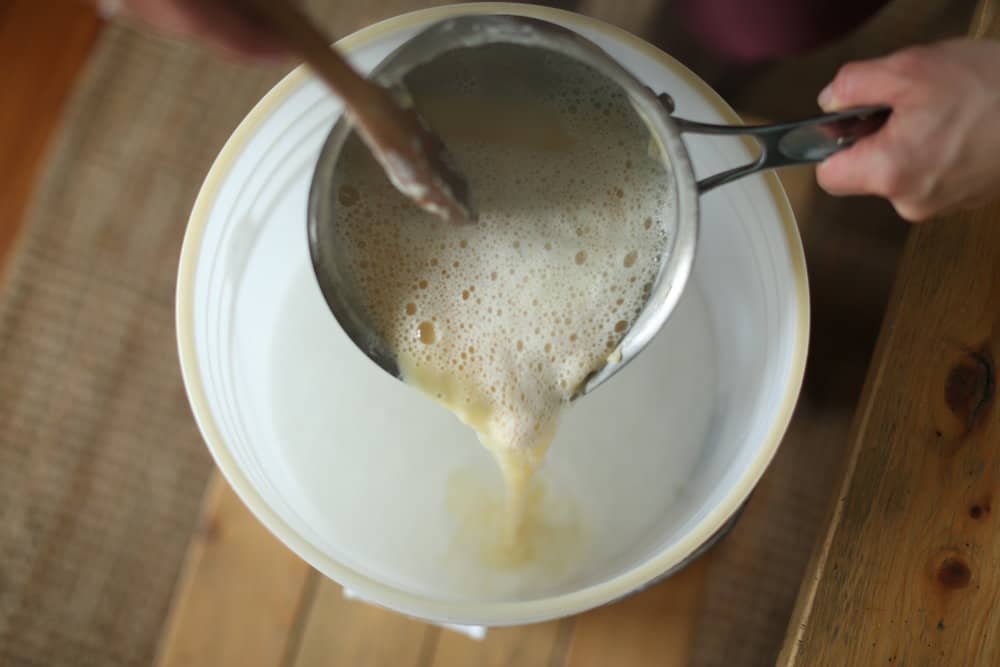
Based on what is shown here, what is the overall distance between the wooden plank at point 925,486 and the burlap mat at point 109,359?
408mm

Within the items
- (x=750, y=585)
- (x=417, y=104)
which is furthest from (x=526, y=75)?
(x=750, y=585)

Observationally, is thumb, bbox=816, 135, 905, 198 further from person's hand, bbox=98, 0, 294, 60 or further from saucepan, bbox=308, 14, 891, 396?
person's hand, bbox=98, 0, 294, 60

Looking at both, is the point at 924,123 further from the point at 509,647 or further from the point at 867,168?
the point at 509,647

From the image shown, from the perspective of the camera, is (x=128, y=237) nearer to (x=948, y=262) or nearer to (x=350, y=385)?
(x=350, y=385)

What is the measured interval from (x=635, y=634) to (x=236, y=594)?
287 millimetres

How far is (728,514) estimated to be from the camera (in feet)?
1.36

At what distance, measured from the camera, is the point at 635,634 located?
1.91 feet

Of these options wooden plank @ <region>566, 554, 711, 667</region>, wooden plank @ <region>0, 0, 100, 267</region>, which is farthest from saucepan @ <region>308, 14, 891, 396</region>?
wooden plank @ <region>0, 0, 100, 267</region>

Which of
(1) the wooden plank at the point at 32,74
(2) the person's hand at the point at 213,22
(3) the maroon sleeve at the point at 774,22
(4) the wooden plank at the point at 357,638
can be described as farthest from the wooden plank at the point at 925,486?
(1) the wooden plank at the point at 32,74

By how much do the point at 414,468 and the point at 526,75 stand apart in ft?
0.88

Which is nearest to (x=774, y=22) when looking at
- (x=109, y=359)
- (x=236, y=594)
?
(x=236, y=594)

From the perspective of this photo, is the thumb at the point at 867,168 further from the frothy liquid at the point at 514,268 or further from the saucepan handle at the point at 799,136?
the frothy liquid at the point at 514,268

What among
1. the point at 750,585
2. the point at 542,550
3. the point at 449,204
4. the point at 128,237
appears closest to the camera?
the point at 449,204

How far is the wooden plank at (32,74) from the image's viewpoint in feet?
2.79
